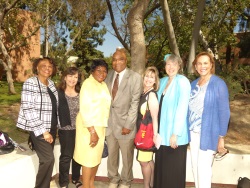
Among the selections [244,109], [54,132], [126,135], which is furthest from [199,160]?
[244,109]

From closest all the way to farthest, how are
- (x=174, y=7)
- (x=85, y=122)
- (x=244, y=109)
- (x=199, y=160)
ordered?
(x=199, y=160) < (x=85, y=122) < (x=244, y=109) < (x=174, y=7)

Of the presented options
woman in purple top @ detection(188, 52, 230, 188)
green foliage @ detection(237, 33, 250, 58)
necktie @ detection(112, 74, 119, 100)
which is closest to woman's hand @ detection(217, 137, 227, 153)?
woman in purple top @ detection(188, 52, 230, 188)

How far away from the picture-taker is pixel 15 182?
12.3 feet

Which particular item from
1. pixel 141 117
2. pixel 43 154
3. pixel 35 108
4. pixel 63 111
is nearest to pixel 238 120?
pixel 141 117

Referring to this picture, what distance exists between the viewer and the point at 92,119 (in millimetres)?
3645

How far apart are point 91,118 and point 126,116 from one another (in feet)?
1.79

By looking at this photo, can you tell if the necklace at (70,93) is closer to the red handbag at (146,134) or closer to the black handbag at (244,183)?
the red handbag at (146,134)

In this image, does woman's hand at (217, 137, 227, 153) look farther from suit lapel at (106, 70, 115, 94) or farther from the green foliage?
the green foliage

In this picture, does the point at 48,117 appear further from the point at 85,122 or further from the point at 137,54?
the point at 137,54

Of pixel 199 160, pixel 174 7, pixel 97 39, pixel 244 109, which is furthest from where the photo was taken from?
pixel 97 39

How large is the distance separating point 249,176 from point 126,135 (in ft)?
7.31

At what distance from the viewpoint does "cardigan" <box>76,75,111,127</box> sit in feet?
11.9

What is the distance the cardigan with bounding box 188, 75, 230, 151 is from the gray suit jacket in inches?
38.3

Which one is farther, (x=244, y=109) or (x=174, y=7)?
(x=174, y=7)
